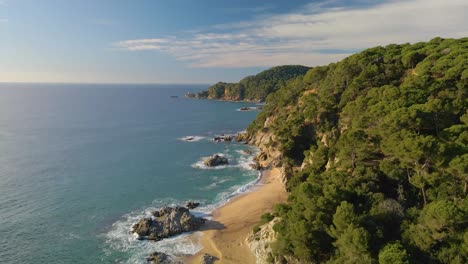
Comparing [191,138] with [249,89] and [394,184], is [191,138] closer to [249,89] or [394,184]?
[394,184]

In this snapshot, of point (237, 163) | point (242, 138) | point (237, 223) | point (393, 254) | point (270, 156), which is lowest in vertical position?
point (237, 223)

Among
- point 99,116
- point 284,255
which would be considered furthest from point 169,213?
point 99,116

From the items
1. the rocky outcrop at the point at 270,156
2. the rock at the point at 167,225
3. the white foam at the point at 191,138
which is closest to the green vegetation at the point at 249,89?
the white foam at the point at 191,138

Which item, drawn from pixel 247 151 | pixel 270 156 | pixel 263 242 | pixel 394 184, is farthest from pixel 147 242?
pixel 247 151

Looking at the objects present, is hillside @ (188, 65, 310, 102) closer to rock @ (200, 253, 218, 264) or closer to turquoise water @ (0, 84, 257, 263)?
turquoise water @ (0, 84, 257, 263)

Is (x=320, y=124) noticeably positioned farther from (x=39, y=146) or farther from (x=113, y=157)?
(x=39, y=146)

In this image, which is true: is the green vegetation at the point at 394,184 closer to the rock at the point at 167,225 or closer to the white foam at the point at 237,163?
the rock at the point at 167,225

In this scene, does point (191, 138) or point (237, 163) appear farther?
point (191, 138)

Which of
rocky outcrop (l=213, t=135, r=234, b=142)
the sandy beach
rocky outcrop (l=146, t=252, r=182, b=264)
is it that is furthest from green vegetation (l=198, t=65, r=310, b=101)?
rocky outcrop (l=146, t=252, r=182, b=264)
